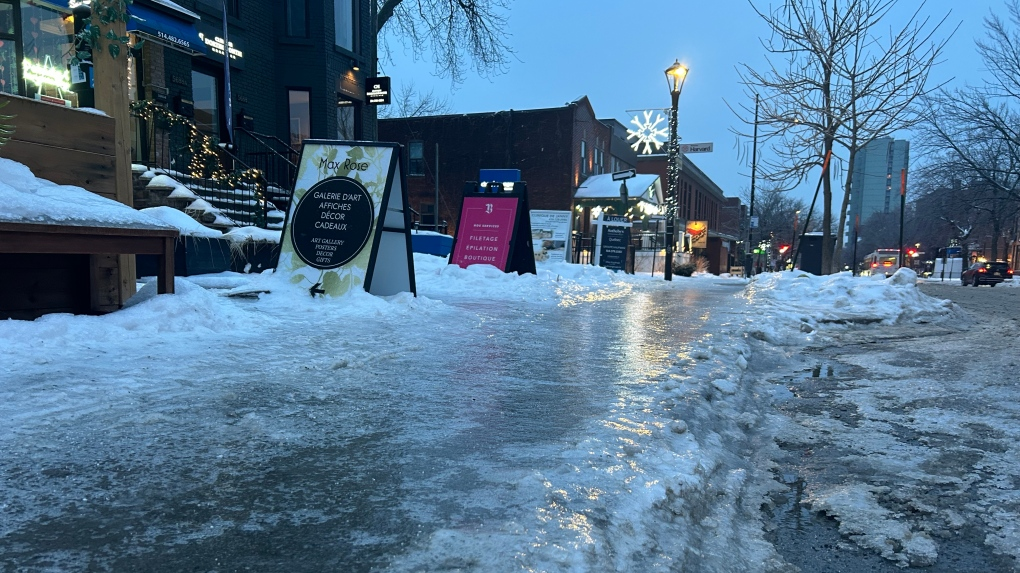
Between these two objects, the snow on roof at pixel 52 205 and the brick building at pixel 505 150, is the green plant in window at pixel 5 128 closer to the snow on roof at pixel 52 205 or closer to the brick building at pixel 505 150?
the snow on roof at pixel 52 205

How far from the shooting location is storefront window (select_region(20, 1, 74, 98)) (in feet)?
18.6

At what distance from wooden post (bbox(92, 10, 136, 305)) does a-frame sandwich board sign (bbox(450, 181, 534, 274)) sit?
731 centimetres

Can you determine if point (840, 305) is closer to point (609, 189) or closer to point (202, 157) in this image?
point (202, 157)

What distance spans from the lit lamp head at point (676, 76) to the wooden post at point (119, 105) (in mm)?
16558

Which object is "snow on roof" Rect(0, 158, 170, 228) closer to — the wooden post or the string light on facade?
the wooden post

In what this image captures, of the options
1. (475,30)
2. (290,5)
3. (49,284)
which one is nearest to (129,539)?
(49,284)

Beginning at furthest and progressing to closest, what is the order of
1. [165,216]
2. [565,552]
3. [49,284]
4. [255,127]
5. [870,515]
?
[255,127]
[165,216]
[49,284]
[870,515]
[565,552]

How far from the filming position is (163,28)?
38.4 ft

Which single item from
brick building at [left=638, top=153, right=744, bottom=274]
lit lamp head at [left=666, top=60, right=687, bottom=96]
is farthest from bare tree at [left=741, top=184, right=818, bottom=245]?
lit lamp head at [left=666, top=60, right=687, bottom=96]

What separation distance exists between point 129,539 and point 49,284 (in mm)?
4344

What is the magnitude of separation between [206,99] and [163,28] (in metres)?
4.92

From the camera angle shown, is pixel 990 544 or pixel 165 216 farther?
pixel 165 216

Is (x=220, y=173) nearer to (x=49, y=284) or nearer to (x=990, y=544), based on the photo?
(x=49, y=284)

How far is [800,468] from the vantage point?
10.1 ft
